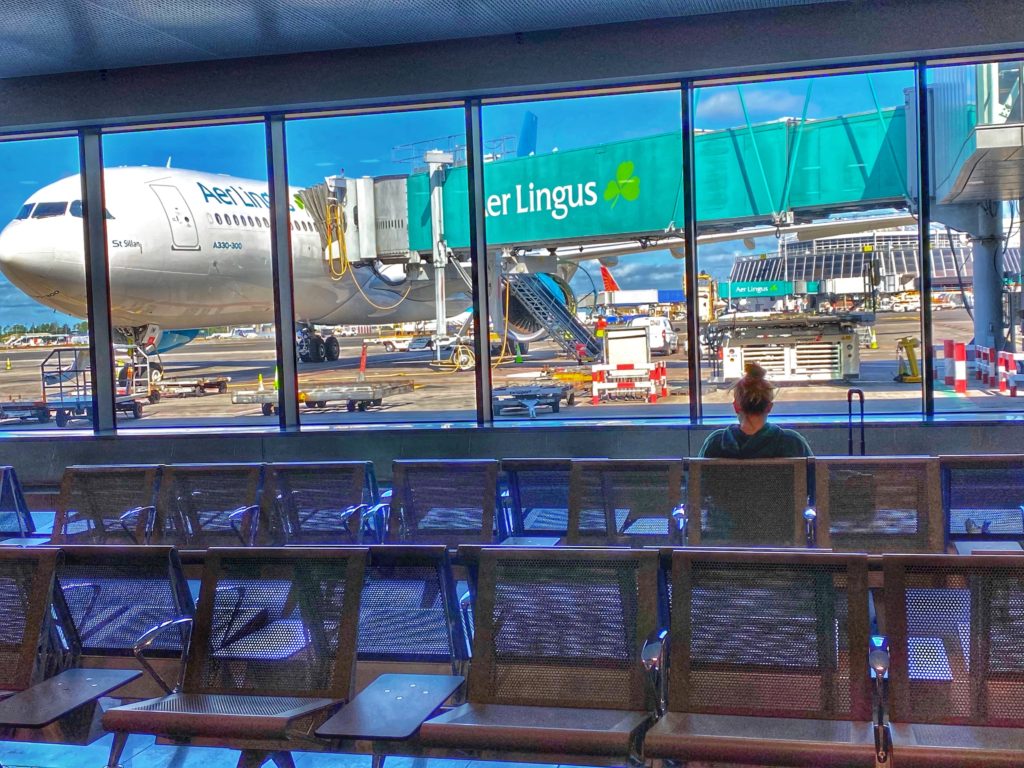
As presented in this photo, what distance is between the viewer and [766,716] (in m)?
2.65

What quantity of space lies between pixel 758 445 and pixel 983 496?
0.90 meters

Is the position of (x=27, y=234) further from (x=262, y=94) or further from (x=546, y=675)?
(x=546, y=675)

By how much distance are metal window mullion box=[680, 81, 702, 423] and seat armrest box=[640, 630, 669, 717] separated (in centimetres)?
590

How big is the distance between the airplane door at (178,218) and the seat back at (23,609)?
1156 centimetres

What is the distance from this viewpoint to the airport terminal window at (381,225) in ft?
32.6

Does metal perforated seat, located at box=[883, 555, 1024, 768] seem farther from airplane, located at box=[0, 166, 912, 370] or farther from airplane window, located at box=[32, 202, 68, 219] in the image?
airplane window, located at box=[32, 202, 68, 219]

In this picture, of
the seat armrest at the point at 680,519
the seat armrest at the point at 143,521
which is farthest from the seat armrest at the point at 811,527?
the seat armrest at the point at 143,521

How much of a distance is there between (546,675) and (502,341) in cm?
824

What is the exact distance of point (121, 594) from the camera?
10.5 feet

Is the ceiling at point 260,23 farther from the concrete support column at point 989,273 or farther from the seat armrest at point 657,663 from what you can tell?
the seat armrest at point 657,663

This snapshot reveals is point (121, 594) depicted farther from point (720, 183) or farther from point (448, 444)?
point (720, 183)

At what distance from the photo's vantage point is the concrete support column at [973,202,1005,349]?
1116 cm

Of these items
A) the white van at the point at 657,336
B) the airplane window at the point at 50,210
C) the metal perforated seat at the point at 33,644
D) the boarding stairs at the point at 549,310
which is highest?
the airplane window at the point at 50,210

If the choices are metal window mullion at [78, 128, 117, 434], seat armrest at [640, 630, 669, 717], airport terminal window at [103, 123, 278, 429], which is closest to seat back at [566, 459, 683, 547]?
seat armrest at [640, 630, 669, 717]
